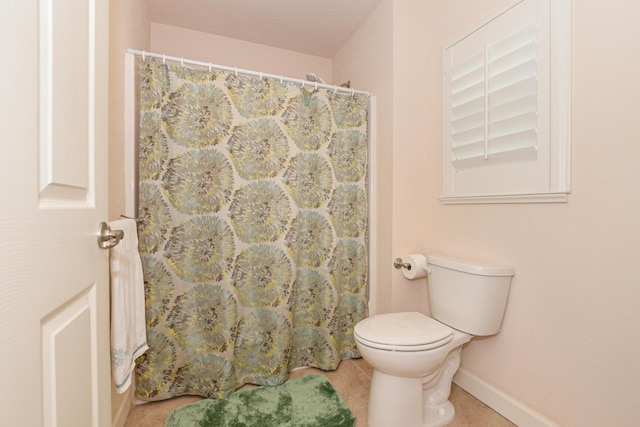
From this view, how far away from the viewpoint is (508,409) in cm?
130

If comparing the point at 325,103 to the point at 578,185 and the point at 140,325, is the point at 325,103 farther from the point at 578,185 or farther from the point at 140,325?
the point at 140,325

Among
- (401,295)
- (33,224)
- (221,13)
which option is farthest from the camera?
(221,13)

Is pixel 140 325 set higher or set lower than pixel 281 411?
higher

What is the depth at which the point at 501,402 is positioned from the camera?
1.33 m

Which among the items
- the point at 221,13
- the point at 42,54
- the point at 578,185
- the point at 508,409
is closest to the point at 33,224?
the point at 42,54

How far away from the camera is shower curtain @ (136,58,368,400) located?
56.2 inches

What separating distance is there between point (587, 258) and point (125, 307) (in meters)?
1.71

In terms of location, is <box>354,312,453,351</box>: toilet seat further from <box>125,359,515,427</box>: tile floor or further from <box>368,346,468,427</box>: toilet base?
<box>125,359,515,427</box>: tile floor

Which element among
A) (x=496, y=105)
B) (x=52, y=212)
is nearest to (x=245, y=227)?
(x=52, y=212)

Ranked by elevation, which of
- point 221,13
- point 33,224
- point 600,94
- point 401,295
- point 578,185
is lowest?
point 401,295

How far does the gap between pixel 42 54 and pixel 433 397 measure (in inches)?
69.9

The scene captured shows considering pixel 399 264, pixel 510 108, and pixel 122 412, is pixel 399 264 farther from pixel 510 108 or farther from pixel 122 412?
pixel 122 412

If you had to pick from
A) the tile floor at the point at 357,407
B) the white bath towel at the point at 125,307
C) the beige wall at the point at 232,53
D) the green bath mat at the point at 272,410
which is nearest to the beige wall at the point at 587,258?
the tile floor at the point at 357,407

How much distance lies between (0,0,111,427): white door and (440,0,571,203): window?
150cm
